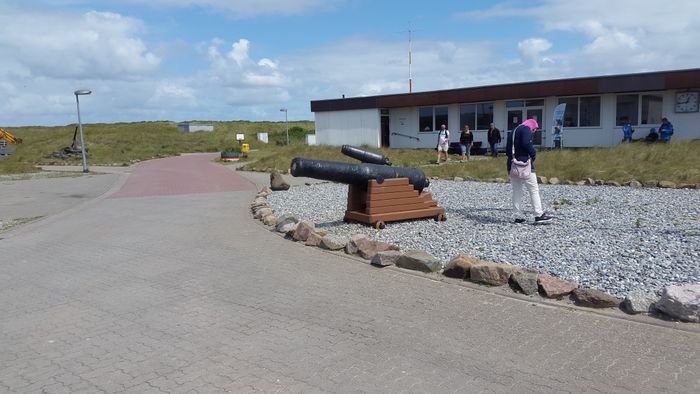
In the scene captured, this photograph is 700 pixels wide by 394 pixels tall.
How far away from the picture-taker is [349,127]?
36469 mm

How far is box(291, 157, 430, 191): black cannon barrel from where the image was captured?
885 centimetres

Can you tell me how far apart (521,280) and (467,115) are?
88.8 ft

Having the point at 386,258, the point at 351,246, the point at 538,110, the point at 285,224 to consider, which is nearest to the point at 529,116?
the point at 538,110

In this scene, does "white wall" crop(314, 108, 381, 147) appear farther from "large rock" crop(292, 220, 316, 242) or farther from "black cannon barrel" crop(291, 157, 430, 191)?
"large rock" crop(292, 220, 316, 242)

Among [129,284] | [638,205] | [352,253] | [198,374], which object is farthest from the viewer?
[638,205]

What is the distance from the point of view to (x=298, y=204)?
13.5 m

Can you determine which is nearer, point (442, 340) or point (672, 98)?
point (442, 340)

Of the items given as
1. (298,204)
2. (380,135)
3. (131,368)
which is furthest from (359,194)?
(380,135)

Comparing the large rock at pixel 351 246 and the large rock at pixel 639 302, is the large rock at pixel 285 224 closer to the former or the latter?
the large rock at pixel 351 246

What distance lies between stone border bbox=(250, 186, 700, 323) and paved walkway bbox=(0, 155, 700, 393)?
8.3 inches

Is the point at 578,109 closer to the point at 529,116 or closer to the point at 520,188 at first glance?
the point at 529,116

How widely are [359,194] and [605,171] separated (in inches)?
356

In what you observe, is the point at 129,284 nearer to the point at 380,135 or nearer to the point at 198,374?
the point at 198,374

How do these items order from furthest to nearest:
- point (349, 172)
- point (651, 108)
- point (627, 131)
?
point (651, 108) < point (627, 131) < point (349, 172)
